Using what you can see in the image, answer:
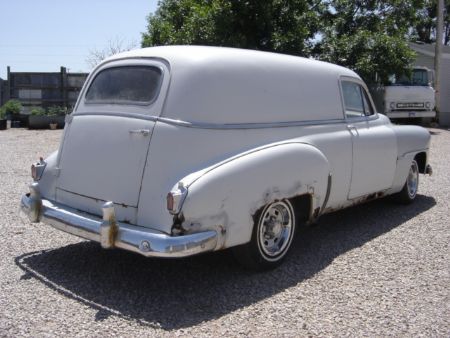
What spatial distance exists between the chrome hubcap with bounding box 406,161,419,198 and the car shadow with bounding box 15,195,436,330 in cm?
171

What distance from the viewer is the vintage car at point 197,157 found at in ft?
12.4

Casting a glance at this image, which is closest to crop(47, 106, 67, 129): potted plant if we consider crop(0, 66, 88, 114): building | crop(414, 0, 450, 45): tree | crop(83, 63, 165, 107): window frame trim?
crop(0, 66, 88, 114): building

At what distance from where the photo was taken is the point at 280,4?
1630 centimetres

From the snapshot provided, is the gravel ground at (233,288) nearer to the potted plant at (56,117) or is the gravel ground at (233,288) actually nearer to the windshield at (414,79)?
the windshield at (414,79)

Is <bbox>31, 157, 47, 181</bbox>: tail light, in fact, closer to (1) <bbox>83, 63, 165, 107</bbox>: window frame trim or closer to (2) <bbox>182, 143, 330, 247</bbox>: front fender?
(1) <bbox>83, 63, 165, 107</bbox>: window frame trim

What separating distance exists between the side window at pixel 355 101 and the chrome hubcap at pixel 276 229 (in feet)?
5.39

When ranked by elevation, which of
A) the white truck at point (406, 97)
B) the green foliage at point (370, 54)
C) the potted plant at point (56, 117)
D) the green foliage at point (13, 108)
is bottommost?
the potted plant at point (56, 117)

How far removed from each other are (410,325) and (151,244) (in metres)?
1.86

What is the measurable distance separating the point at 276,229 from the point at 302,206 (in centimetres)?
44

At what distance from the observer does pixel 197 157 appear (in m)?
3.96

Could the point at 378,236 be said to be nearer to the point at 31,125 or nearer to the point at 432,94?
the point at 432,94

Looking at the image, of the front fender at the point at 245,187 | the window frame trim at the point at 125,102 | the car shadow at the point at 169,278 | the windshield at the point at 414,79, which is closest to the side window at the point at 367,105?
the car shadow at the point at 169,278

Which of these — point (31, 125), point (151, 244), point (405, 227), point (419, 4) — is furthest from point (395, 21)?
point (151, 244)

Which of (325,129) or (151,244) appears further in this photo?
(325,129)
